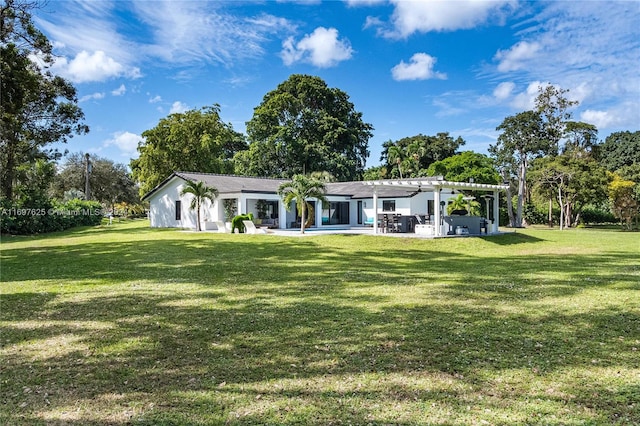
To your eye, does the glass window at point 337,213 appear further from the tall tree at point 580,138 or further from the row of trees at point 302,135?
the tall tree at point 580,138

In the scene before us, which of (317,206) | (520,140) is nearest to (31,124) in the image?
(317,206)

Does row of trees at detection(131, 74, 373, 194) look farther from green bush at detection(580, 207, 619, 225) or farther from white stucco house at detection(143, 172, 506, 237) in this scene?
green bush at detection(580, 207, 619, 225)

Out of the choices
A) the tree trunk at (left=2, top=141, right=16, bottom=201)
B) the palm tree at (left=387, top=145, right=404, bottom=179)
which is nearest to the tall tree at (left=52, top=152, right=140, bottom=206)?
the tree trunk at (left=2, top=141, right=16, bottom=201)

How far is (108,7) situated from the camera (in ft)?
43.2

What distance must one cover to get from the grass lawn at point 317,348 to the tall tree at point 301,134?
3420cm

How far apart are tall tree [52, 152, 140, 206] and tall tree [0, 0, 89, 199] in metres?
19.6

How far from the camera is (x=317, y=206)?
27.7 m

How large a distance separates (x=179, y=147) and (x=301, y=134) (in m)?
14.7

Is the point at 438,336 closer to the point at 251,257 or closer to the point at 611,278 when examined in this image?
the point at 611,278

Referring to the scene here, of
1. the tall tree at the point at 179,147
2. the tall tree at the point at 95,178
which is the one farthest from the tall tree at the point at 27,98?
the tall tree at the point at 95,178

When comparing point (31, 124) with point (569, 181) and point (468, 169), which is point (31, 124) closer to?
point (468, 169)

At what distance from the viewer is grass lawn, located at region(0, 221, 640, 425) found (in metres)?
3.34

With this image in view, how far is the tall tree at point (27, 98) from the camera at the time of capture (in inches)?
541

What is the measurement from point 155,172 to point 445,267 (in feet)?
97.1
